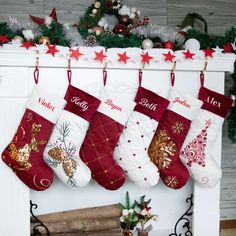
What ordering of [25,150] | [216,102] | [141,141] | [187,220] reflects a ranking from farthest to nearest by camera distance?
1. [187,220]
2. [216,102]
3. [141,141]
4. [25,150]

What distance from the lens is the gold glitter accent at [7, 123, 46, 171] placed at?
182cm

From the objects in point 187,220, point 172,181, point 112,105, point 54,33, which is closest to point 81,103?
point 112,105

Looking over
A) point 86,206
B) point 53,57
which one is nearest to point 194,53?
point 53,57

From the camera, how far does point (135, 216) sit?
2.13 m

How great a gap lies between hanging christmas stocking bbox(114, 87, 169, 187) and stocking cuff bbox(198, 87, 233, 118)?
0.24 m

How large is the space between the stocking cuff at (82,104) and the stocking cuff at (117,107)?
0.05 meters

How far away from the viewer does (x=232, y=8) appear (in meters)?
2.57

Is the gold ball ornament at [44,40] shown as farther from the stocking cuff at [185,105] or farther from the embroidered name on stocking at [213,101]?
the embroidered name on stocking at [213,101]

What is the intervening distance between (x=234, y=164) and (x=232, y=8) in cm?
106

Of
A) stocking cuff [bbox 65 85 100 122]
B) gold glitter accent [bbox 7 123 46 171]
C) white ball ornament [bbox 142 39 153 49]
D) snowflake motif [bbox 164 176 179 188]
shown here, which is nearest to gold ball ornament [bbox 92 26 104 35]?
white ball ornament [bbox 142 39 153 49]

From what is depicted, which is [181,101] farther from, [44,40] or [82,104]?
[44,40]

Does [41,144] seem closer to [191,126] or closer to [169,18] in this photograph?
[191,126]

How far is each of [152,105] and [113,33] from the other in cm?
47

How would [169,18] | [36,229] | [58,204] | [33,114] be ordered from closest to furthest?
[33,114] < [36,229] < [58,204] < [169,18]
